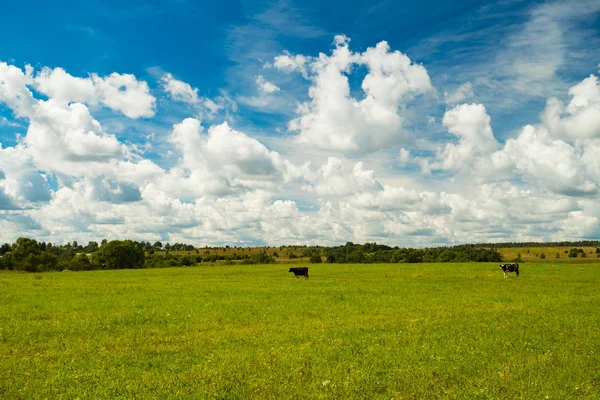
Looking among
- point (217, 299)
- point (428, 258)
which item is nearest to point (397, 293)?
point (217, 299)

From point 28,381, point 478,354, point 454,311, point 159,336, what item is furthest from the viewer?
point 454,311

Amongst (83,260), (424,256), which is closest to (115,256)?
(83,260)

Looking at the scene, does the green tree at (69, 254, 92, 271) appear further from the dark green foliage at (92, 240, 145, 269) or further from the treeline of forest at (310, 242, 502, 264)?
the treeline of forest at (310, 242, 502, 264)

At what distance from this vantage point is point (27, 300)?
3017 cm

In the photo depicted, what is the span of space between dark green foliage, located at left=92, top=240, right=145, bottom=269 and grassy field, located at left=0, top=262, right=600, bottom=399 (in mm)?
100132

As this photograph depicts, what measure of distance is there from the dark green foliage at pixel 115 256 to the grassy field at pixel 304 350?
329 ft

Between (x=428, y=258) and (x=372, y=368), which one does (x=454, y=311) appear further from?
(x=428, y=258)

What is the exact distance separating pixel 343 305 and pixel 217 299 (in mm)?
9060

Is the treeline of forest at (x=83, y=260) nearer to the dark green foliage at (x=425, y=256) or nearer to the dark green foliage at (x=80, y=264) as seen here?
the dark green foliage at (x=80, y=264)

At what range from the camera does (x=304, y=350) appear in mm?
14812

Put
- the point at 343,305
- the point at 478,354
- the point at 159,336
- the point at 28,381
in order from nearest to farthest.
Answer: the point at 28,381 < the point at 478,354 < the point at 159,336 < the point at 343,305

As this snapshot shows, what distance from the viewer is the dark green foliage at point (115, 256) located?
121 metres

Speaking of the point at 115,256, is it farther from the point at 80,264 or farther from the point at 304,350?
the point at 304,350

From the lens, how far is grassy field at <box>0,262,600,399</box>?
11.2 m
